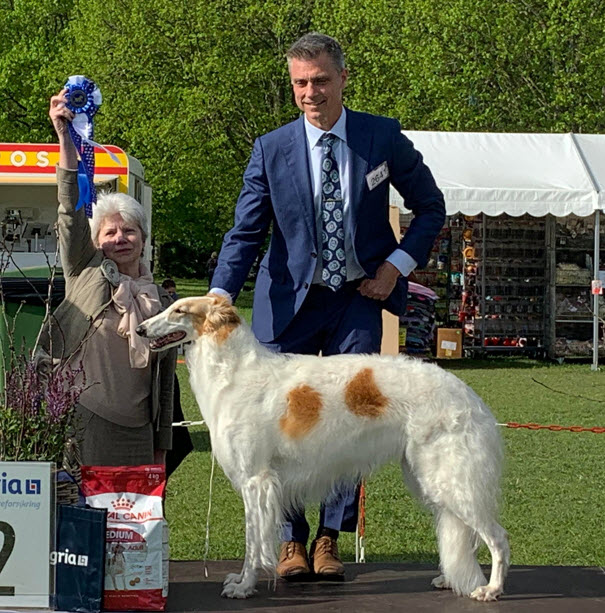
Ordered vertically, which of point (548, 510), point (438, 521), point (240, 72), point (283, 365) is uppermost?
point (240, 72)

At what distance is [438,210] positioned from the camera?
455cm

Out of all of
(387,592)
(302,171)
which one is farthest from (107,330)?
(387,592)

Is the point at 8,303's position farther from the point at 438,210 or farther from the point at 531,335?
the point at 531,335

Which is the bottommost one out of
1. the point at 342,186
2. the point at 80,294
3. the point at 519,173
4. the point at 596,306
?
the point at 80,294

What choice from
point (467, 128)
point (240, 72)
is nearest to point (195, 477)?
point (467, 128)

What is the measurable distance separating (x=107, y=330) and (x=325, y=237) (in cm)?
93

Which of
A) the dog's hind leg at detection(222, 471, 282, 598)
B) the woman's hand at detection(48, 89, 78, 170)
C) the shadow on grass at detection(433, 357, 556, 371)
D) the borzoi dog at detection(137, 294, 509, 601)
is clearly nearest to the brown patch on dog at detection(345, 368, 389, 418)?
the borzoi dog at detection(137, 294, 509, 601)

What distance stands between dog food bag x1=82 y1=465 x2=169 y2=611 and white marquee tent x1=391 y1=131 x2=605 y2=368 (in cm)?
971

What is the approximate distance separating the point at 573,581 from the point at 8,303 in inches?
166

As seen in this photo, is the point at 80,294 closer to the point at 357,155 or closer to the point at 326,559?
the point at 357,155

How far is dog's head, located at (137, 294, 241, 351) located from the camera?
3.92m

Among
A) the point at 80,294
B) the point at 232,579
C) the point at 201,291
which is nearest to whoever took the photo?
the point at 232,579

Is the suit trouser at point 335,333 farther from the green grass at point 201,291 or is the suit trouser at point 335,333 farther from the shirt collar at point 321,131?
the green grass at point 201,291

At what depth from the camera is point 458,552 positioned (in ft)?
13.1
